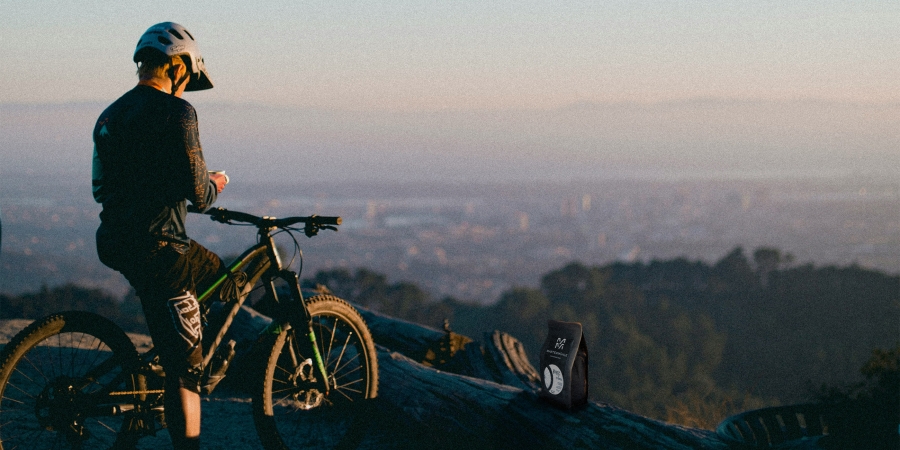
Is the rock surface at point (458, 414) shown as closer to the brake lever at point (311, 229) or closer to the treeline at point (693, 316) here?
the brake lever at point (311, 229)

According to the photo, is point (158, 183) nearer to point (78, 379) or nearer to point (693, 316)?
point (78, 379)

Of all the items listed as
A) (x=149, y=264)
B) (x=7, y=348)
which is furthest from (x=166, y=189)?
(x=7, y=348)

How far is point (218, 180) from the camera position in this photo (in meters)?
A: 4.58

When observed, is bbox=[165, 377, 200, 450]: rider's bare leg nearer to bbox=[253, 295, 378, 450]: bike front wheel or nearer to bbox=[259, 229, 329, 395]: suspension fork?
bbox=[253, 295, 378, 450]: bike front wheel

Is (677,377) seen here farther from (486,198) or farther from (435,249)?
(486,198)

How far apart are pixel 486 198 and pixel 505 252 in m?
58.9

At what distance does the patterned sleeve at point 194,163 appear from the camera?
4.11m

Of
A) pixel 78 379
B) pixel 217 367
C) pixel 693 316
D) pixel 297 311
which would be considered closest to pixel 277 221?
pixel 297 311

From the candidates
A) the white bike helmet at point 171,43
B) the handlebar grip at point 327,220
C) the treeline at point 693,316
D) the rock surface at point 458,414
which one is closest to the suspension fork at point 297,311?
the handlebar grip at point 327,220

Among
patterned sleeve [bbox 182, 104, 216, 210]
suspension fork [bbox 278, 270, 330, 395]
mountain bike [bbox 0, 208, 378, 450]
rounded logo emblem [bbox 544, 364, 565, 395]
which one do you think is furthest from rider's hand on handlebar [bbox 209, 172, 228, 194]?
rounded logo emblem [bbox 544, 364, 565, 395]

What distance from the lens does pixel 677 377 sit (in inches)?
2270

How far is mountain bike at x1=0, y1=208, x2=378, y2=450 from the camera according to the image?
15.2ft

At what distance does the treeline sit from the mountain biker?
4447 centimetres

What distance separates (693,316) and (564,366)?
6611cm
